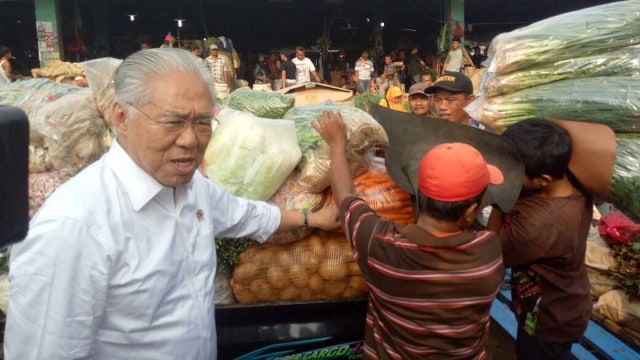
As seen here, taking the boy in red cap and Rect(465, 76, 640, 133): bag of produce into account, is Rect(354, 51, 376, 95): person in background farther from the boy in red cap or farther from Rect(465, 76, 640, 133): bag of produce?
the boy in red cap

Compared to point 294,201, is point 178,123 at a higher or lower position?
higher

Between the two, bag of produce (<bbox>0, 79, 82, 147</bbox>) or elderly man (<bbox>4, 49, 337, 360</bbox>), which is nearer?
elderly man (<bbox>4, 49, 337, 360</bbox>)

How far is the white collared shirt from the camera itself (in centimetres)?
121

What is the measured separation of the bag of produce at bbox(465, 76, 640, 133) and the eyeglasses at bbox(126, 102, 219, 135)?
1.28m

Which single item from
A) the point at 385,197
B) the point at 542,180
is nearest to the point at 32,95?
the point at 385,197

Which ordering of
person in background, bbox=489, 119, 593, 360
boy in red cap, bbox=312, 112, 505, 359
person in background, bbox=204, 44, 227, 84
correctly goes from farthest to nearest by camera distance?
person in background, bbox=204, 44, 227, 84, person in background, bbox=489, 119, 593, 360, boy in red cap, bbox=312, 112, 505, 359

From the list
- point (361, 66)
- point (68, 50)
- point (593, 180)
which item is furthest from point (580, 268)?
point (68, 50)

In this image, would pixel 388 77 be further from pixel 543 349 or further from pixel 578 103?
pixel 543 349

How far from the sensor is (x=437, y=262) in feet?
4.90

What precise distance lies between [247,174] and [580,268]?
143 cm

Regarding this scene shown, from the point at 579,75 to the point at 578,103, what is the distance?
17 cm

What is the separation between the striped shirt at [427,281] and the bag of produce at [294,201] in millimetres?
478

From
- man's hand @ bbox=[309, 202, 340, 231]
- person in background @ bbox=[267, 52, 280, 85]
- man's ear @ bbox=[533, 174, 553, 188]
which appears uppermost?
person in background @ bbox=[267, 52, 280, 85]

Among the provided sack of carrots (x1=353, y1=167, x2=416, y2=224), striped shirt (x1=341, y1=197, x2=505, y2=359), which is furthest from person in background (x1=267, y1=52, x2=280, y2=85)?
striped shirt (x1=341, y1=197, x2=505, y2=359)
